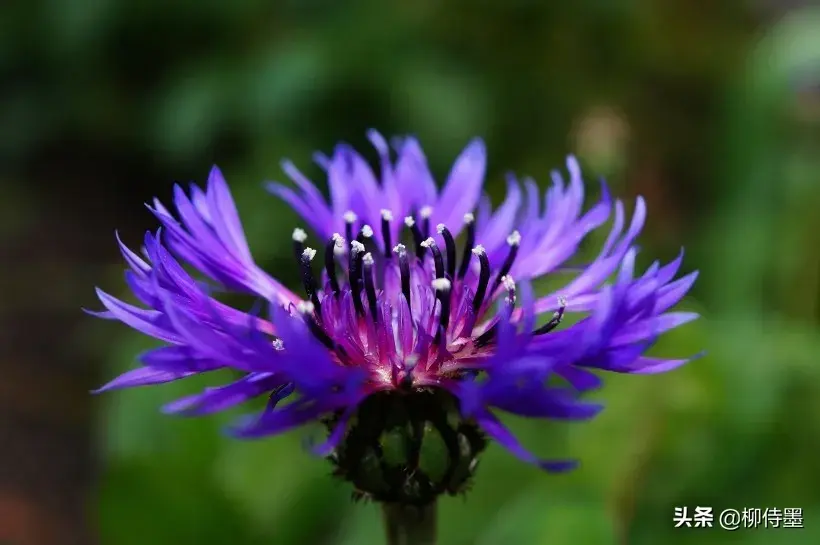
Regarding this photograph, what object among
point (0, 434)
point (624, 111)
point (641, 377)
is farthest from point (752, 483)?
point (0, 434)

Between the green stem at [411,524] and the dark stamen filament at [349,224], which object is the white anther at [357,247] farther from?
the green stem at [411,524]

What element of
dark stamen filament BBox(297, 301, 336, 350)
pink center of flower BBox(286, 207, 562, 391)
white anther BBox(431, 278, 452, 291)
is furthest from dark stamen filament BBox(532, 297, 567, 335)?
dark stamen filament BBox(297, 301, 336, 350)

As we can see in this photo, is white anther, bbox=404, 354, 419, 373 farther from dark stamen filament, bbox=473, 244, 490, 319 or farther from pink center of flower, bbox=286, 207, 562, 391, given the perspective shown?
dark stamen filament, bbox=473, 244, 490, 319

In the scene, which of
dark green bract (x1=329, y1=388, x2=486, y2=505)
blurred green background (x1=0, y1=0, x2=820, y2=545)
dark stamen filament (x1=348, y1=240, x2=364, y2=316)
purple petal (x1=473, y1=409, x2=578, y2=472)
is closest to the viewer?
purple petal (x1=473, y1=409, x2=578, y2=472)

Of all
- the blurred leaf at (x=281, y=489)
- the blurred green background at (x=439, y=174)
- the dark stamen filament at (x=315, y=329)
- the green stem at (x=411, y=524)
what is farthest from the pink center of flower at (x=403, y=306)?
the blurred leaf at (x=281, y=489)

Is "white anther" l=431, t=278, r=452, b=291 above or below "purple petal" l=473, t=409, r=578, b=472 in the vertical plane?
above

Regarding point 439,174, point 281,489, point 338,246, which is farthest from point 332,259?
point 439,174

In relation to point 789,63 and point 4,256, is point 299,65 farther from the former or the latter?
point 4,256
